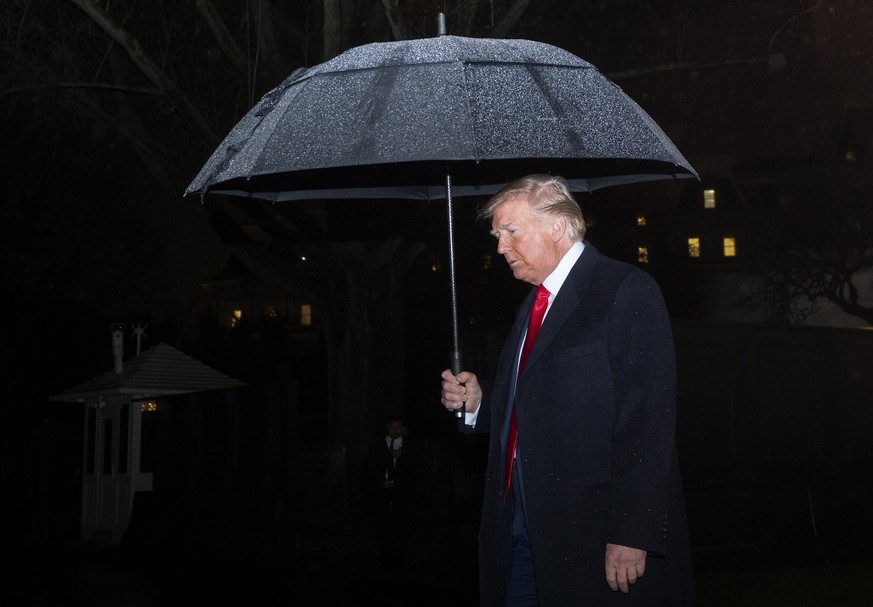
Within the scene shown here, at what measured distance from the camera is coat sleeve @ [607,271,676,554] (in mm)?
4262

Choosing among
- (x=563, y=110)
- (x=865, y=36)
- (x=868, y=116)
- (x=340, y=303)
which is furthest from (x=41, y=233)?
(x=868, y=116)

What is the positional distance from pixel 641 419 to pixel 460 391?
3.14 ft

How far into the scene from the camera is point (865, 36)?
1823 cm

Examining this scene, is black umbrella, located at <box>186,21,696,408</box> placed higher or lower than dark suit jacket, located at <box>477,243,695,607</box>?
higher

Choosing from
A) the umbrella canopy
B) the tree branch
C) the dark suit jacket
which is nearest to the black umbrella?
the umbrella canopy

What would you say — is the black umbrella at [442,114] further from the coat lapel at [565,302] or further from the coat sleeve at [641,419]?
the coat sleeve at [641,419]

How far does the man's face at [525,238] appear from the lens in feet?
15.7

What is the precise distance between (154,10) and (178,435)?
6.93 m

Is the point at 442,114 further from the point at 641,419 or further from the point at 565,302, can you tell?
the point at 641,419

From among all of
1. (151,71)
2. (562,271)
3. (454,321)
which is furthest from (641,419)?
(151,71)

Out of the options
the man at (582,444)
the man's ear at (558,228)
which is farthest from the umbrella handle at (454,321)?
the man's ear at (558,228)

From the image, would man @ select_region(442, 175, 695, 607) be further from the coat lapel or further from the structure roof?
the structure roof

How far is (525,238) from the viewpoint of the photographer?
480 cm

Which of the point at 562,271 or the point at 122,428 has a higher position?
the point at 122,428
